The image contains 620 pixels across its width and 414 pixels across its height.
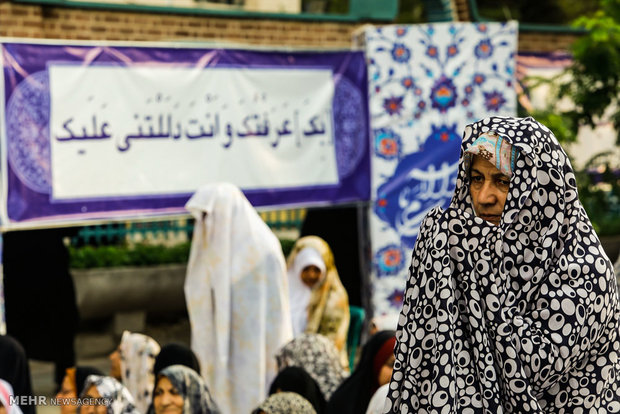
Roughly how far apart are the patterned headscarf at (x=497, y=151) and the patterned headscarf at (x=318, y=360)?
2795mm

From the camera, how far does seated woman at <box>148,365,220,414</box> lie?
4469 millimetres

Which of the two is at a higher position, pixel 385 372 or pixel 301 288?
pixel 385 372

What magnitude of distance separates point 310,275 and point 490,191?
439cm

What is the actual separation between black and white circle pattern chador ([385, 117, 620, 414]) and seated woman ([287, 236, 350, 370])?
13.6 ft

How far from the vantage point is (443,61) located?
738 centimetres

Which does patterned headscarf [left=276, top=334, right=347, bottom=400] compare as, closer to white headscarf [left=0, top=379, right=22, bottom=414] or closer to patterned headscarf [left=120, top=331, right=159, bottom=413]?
patterned headscarf [left=120, top=331, right=159, bottom=413]

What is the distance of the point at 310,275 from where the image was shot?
6777 mm

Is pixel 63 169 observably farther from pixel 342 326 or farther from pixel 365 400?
pixel 365 400

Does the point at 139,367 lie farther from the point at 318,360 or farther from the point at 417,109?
the point at 417,109

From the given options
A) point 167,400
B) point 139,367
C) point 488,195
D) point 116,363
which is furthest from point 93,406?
point 488,195

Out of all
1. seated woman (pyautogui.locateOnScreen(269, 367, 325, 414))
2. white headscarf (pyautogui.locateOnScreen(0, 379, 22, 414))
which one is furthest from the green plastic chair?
white headscarf (pyautogui.locateOnScreen(0, 379, 22, 414))

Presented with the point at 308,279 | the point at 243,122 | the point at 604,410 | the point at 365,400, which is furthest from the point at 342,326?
the point at 604,410

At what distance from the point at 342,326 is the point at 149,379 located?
1498 mm

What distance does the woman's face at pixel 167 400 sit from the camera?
14.6 ft
